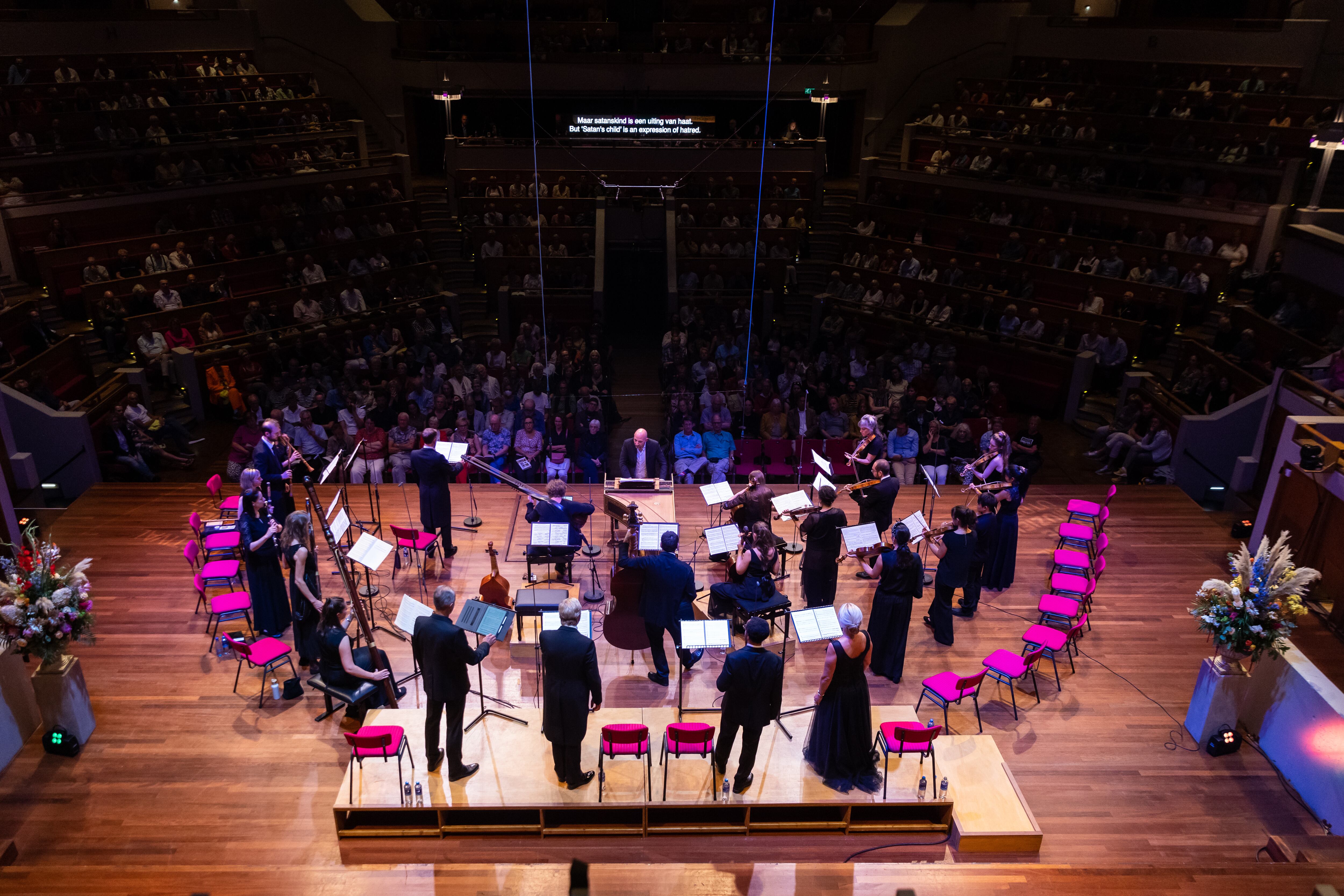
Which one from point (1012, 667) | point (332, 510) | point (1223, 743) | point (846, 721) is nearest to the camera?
point (846, 721)

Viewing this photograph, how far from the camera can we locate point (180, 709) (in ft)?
21.0

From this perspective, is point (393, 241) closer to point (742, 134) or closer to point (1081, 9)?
point (742, 134)

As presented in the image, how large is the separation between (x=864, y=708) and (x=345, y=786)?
10.1ft

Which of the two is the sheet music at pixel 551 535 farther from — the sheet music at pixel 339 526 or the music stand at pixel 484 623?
the sheet music at pixel 339 526

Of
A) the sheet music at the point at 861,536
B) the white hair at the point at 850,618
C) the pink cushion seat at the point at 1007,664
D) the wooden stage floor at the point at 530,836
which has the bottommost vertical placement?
the wooden stage floor at the point at 530,836

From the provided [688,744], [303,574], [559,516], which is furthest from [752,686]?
[303,574]

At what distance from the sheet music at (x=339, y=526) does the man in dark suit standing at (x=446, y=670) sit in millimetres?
1552

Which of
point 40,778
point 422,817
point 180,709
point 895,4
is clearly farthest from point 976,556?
point 895,4

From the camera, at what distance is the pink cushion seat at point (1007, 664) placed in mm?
6211

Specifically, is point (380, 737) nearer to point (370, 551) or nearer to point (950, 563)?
point (370, 551)

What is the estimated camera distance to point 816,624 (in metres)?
5.66

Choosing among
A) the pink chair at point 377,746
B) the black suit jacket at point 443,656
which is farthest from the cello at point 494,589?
the black suit jacket at point 443,656

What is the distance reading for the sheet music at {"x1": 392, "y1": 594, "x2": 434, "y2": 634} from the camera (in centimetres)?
553

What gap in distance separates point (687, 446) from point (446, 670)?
5.18m
